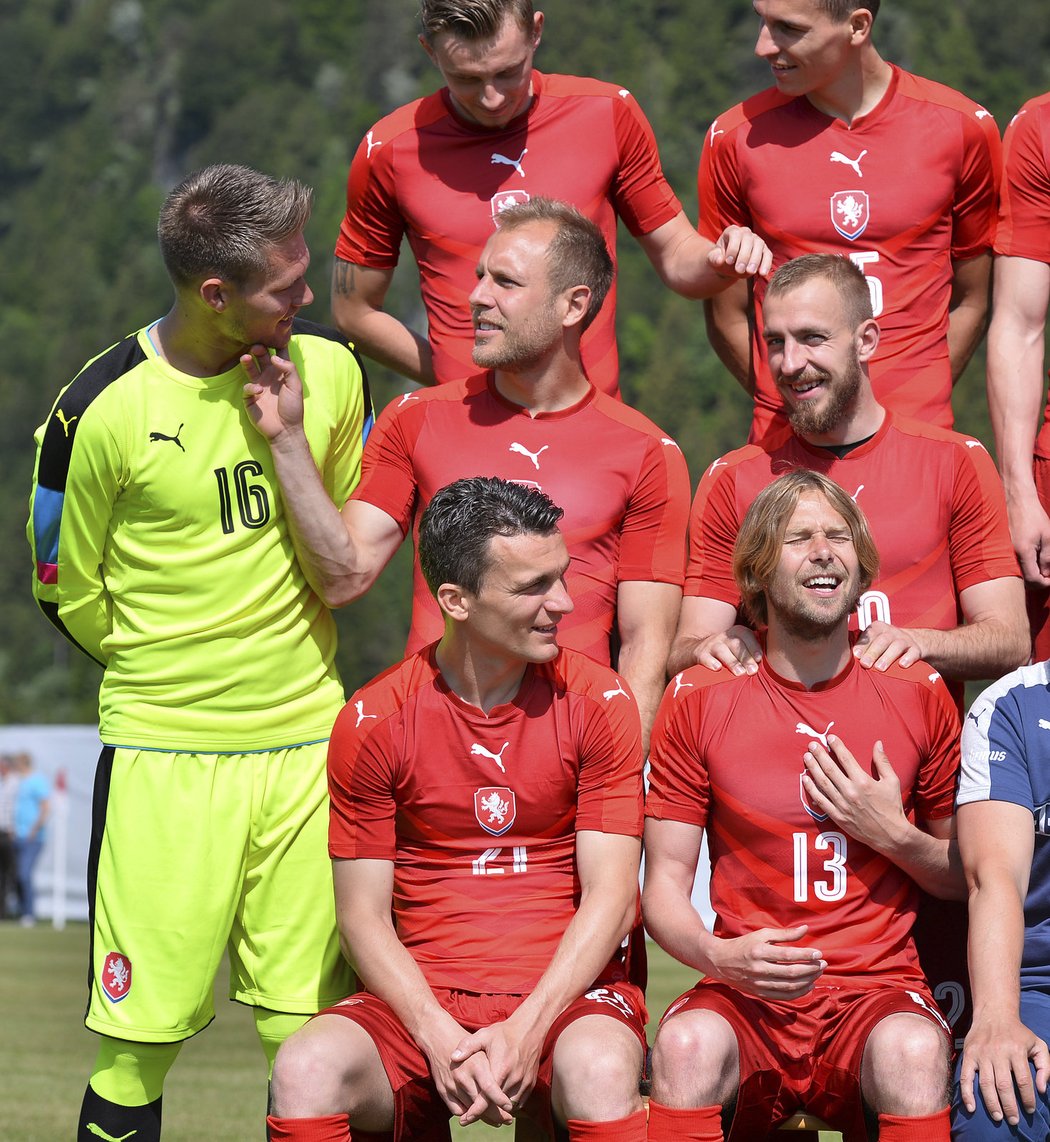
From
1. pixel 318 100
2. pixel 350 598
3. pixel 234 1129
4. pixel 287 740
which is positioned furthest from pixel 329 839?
pixel 318 100

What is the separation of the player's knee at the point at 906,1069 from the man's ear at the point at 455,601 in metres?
1.45

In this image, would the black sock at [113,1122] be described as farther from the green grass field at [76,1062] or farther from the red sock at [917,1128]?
the green grass field at [76,1062]

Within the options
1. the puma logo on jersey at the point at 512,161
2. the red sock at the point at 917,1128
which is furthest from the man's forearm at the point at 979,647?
the puma logo on jersey at the point at 512,161

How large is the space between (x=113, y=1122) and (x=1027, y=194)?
3.74 meters

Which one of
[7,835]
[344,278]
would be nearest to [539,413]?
[344,278]

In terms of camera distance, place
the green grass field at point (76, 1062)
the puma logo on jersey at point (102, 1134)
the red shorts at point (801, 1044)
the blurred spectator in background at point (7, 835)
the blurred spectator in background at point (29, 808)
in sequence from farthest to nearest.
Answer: the blurred spectator in background at point (7, 835)
the blurred spectator in background at point (29, 808)
the green grass field at point (76, 1062)
the puma logo on jersey at point (102, 1134)
the red shorts at point (801, 1044)

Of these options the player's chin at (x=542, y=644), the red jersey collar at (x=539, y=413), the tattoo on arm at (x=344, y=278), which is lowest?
the player's chin at (x=542, y=644)

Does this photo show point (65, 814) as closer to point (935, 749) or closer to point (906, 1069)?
point (935, 749)

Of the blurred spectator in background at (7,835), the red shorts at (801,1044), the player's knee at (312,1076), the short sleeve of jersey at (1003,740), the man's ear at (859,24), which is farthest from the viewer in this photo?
the blurred spectator in background at (7,835)

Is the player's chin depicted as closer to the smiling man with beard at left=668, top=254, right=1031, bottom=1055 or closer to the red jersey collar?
the smiling man with beard at left=668, top=254, right=1031, bottom=1055

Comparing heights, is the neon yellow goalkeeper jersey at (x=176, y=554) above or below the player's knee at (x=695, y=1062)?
above

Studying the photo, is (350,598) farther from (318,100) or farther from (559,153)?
(318,100)

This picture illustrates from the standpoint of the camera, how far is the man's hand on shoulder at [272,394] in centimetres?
502

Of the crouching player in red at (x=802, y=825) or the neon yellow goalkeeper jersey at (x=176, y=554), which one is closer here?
the crouching player in red at (x=802, y=825)
